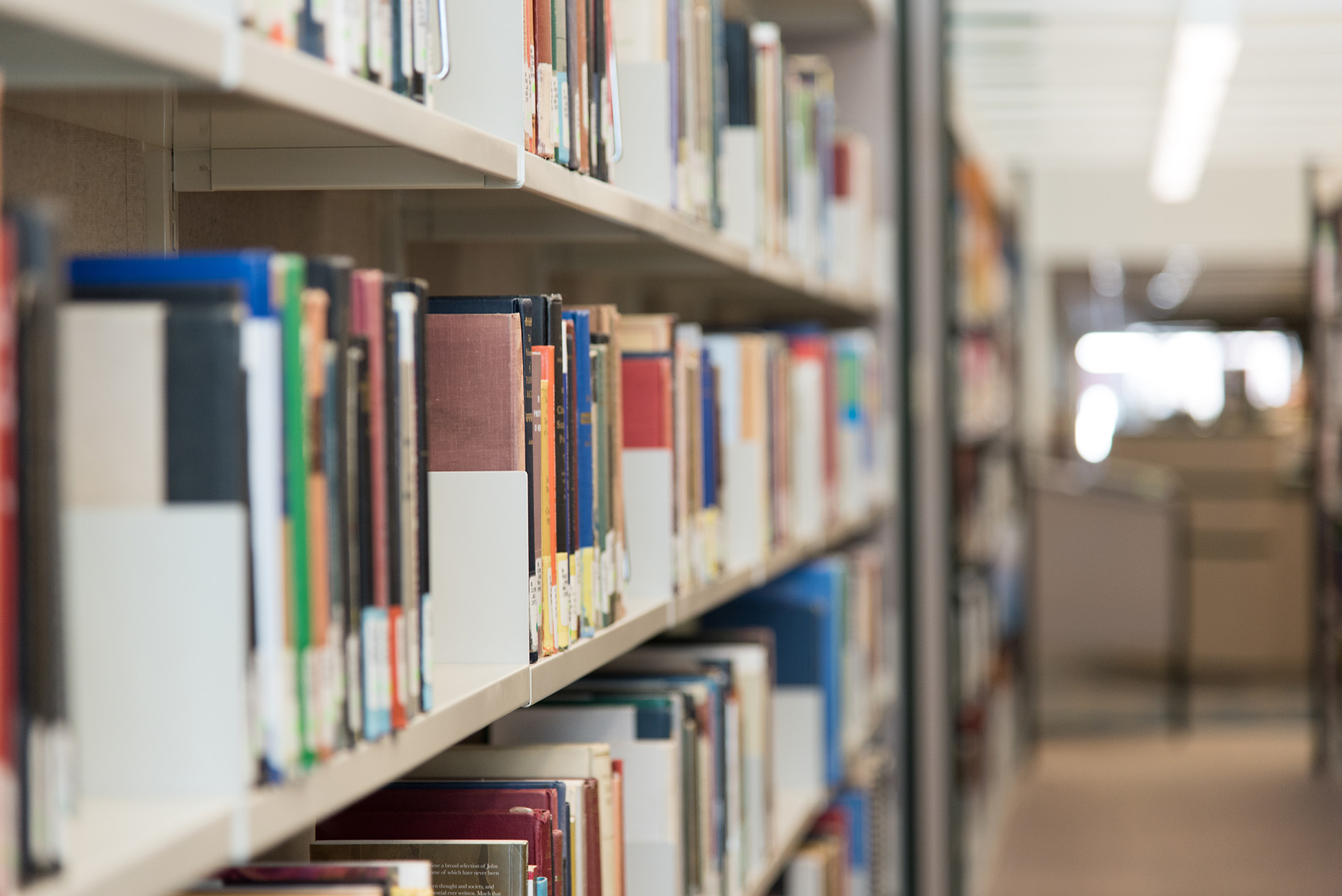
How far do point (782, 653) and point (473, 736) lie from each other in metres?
0.90

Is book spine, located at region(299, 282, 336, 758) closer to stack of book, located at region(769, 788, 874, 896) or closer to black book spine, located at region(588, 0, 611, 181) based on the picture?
black book spine, located at region(588, 0, 611, 181)

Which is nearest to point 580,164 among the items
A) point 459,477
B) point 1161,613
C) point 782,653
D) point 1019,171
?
point 459,477

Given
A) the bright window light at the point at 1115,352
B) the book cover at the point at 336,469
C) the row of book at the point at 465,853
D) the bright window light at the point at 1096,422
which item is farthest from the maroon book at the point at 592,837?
the bright window light at the point at 1115,352

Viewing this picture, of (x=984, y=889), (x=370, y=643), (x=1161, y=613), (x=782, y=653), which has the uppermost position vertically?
(x=370, y=643)

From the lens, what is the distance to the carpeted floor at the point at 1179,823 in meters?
3.12

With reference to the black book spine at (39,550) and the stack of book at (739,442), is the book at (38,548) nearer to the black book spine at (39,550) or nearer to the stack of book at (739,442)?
the black book spine at (39,550)

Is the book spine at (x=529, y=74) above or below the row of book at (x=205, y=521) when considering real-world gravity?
above

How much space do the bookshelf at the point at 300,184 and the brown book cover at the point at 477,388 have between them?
110 millimetres

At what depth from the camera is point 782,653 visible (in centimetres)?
243

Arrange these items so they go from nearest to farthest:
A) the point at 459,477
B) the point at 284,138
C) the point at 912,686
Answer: the point at 284,138, the point at 459,477, the point at 912,686

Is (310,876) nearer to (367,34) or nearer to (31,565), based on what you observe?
(31,565)

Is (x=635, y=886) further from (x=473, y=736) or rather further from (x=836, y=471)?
(x=836, y=471)

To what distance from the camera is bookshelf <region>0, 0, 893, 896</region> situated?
673 mm

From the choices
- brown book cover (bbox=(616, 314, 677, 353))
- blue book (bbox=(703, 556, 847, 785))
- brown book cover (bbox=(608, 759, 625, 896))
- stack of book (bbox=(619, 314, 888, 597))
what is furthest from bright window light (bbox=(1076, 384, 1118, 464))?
brown book cover (bbox=(608, 759, 625, 896))
